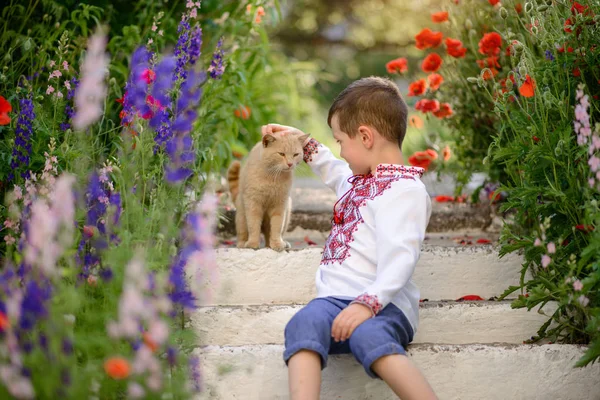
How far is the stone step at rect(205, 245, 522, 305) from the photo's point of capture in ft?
9.90

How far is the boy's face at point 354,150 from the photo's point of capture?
8.20ft

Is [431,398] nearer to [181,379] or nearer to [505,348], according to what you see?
[505,348]

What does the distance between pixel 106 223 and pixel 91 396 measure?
2.03 ft

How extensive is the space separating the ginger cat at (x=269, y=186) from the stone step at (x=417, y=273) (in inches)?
4.7

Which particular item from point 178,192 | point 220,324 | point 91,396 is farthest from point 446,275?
point 91,396

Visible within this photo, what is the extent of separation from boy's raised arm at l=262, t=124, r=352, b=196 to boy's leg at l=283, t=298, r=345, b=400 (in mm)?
628

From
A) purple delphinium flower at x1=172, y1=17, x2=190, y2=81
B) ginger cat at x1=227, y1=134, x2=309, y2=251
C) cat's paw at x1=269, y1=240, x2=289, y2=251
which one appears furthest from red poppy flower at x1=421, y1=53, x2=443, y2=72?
purple delphinium flower at x1=172, y1=17, x2=190, y2=81

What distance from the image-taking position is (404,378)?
209 cm

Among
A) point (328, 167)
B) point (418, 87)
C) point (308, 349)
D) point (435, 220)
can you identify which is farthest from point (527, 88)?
point (435, 220)

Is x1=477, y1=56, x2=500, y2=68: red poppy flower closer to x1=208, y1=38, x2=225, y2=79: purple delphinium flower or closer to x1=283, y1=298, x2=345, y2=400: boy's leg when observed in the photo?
x1=208, y1=38, x2=225, y2=79: purple delphinium flower

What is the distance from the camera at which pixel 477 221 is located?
165 inches

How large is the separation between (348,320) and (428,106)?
1.98 meters

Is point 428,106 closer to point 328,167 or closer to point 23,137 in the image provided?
point 328,167

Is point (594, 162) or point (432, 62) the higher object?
point (432, 62)
